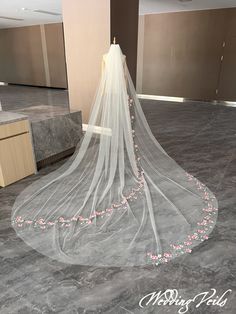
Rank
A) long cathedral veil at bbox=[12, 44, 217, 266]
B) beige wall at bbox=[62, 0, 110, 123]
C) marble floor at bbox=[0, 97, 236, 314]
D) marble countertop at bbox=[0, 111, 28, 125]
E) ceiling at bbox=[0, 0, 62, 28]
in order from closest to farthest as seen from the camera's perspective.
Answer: marble floor at bbox=[0, 97, 236, 314] < long cathedral veil at bbox=[12, 44, 217, 266] < marble countertop at bbox=[0, 111, 28, 125] < beige wall at bbox=[62, 0, 110, 123] < ceiling at bbox=[0, 0, 62, 28]

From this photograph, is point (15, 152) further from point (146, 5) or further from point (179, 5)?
point (179, 5)

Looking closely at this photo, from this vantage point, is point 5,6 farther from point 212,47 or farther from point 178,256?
point 178,256

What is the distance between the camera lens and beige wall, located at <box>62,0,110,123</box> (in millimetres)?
3954

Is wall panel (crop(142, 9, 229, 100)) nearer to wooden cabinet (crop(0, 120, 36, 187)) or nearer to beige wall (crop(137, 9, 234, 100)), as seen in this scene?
beige wall (crop(137, 9, 234, 100))

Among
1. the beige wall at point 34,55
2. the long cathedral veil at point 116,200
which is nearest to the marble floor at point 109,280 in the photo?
the long cathedral veil at point 116,200

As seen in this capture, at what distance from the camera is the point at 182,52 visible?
7.63 m

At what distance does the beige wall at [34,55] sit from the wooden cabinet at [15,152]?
25.5ft

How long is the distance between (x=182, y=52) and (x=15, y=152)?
6651mm

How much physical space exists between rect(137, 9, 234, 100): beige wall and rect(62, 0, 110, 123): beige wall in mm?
4392

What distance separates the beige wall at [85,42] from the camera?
3954mm

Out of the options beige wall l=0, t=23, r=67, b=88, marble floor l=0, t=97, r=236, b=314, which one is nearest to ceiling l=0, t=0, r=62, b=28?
beige wall l=0, t=23, r=67, b=88

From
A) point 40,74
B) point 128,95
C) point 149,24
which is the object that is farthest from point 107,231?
point 40,74

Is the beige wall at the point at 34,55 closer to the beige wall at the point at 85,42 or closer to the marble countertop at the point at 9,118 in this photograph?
the beige wall at the point at 85,42

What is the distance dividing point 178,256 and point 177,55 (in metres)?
7.29
